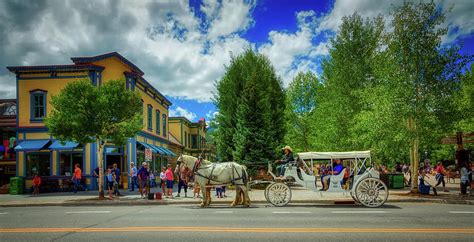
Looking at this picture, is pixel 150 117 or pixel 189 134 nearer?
pixel 150 117

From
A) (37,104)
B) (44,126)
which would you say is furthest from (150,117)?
(37,104)

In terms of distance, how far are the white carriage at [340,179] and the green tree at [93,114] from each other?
9767 millimetres

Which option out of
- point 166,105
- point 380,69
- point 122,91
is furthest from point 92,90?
point 166,105

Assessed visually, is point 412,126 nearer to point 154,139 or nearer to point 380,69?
point 380,69

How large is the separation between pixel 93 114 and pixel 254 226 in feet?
43.9

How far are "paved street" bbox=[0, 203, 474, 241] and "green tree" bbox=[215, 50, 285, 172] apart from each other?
45.7ft

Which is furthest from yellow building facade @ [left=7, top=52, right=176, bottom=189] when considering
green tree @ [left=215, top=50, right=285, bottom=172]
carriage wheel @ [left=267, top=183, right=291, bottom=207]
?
carriage wheel @ [left=267, top=183, right=291, bottom=207]

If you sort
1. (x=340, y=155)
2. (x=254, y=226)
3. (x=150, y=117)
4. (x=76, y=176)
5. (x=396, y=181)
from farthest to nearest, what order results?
1. (x=150, y=117)
2. (x=76, y=176)
3. (x=396, y=181)
4. (x=340, y=155)
5. (x=254, y=226)

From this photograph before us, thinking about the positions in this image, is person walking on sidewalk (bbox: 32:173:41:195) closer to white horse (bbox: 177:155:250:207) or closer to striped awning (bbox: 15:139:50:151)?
striped awning (bbox: 15:139:50:151)

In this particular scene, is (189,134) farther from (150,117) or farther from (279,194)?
(279,194)

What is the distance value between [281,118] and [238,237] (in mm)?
25223

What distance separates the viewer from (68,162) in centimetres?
2709

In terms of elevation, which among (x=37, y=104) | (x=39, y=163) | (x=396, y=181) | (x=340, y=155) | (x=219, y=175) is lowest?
(x=396, y=181)

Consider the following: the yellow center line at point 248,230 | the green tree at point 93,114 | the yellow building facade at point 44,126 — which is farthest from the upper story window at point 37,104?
the yellow center line at point 248,230
